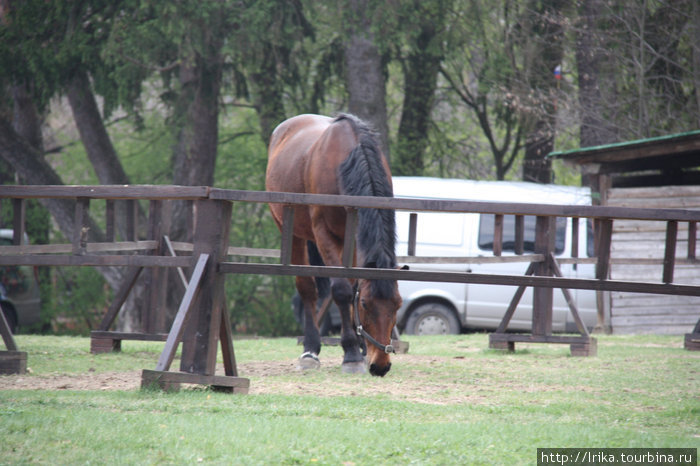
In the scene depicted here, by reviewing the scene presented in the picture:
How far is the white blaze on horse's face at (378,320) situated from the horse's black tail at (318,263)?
259 cm

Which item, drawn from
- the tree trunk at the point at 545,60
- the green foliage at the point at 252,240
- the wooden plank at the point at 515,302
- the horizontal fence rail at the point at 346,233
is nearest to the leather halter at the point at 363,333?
the horizontal fence rail at the point at 346,233

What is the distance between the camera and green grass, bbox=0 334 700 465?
3.81m

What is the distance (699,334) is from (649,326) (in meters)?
5.18

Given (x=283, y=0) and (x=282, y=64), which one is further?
(x=282, y=64)

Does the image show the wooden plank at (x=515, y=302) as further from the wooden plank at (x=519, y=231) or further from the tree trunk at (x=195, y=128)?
the tree trunk at (x=195, y=128)

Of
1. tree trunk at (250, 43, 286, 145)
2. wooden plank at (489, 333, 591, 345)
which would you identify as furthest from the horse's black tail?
tree trunk at (250, 43, 286, 145)

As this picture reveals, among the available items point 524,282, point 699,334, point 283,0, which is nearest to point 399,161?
point 283,0

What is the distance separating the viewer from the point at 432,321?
14727mm

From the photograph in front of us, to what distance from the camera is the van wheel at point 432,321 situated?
48.2ft

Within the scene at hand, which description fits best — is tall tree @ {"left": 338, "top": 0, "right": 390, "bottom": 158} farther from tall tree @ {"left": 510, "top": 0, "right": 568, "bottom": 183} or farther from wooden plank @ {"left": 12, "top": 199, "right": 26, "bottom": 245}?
wooden plank @ {"left": 12, "top": 199, "right": 26, "bottom": 245}

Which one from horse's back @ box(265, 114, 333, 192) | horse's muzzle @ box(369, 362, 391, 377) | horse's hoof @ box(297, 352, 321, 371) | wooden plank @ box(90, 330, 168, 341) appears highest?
horse's back @ box(265, 114, 333, 192)

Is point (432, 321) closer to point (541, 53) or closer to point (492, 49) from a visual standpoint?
point (492, 49)

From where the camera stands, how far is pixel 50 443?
12.8 feet

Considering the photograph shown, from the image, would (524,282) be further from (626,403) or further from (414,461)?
(414,461)
